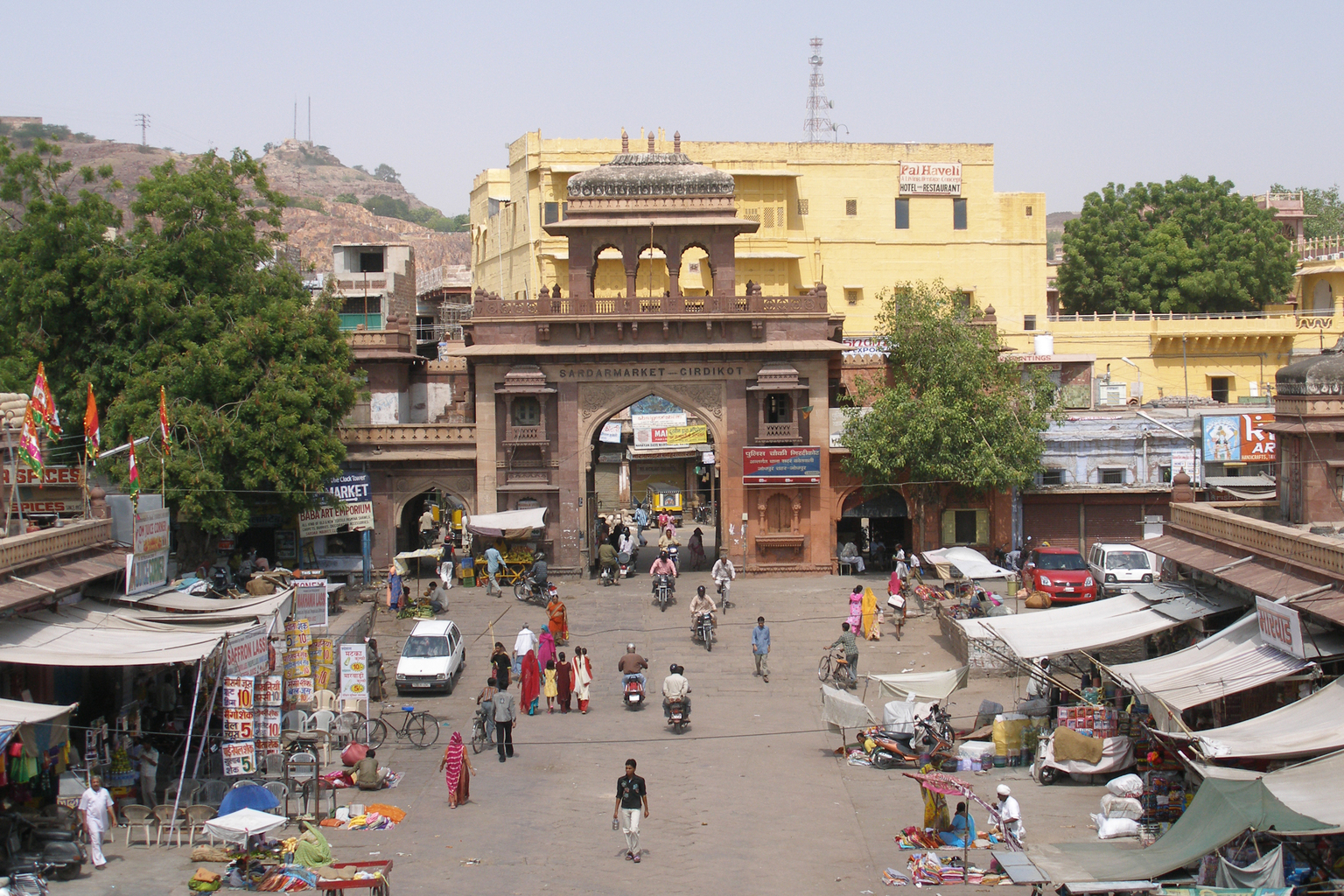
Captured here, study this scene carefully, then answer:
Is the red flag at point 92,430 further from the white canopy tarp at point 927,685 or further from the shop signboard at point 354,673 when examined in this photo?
the white canopy tarp at point 927,685

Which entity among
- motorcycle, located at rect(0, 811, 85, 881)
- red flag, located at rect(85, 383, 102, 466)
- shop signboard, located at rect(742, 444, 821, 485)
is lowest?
motorcycle, located at rect(0, 811, 85, 881)

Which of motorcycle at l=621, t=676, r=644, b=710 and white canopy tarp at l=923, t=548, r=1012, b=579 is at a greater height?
white canopy tarp at l=923, t=548, r=1012, b=579

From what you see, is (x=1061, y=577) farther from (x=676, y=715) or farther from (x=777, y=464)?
(x=676, y=715)

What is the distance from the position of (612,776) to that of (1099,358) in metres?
38.5

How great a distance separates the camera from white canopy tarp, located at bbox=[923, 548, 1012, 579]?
28141 mm

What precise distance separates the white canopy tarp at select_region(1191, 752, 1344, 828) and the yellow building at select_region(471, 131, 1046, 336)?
122ft

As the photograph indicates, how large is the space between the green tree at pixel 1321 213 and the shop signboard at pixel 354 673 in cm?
6429

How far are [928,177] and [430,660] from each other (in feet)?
109

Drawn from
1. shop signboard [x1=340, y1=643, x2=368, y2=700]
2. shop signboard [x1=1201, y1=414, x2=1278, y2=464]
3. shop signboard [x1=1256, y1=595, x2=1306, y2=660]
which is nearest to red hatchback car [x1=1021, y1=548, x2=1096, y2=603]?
shop signboard [x1=1201, y1=414, x2=1278, y2=464]

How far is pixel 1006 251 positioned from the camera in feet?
166

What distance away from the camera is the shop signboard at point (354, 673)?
65.8 feet

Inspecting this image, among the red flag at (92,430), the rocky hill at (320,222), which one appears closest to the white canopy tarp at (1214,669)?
the red flag at (92,430)

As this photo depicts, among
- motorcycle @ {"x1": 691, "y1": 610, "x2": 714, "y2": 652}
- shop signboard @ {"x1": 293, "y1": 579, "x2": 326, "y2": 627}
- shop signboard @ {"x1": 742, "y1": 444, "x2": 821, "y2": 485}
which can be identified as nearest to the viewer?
shop signboard @ {"x1": 293, "y1": 579, "x2": 326, "y2": 627}

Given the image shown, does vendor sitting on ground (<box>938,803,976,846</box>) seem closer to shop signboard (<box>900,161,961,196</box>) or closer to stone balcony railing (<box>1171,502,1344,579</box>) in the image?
stone balcony railing (<box>1171,502,1344,579</box>)
